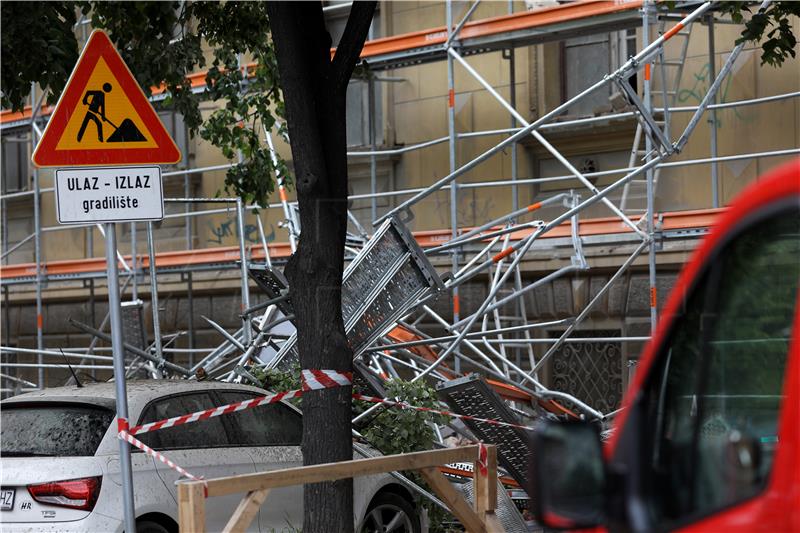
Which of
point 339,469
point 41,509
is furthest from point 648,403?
point 41,509

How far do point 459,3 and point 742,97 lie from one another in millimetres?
3828

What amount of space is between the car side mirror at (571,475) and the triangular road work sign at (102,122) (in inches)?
155

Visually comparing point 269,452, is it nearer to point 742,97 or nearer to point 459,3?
point 742,97

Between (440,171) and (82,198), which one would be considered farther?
(440,171)

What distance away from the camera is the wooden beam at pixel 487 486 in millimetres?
7035

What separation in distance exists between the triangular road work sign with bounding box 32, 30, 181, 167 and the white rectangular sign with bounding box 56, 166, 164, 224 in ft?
0.17

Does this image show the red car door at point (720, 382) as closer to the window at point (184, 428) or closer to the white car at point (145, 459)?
the white car at point (145, 459)

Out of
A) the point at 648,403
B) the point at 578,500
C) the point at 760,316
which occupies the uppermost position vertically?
the point at 760,316

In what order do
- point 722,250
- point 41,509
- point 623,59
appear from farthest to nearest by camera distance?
point 623,59 → point 41,509 → point 722,250

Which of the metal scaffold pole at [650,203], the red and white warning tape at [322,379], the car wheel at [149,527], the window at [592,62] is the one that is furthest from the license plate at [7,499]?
the window at [592,62]

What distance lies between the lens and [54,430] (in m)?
7.31

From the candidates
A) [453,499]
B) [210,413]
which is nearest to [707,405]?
[453,499]

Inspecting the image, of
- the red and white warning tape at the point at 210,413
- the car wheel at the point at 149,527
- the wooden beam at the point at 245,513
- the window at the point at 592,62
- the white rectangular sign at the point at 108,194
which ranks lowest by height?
the car wheel at the point at 149,527

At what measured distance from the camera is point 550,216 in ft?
46.6
